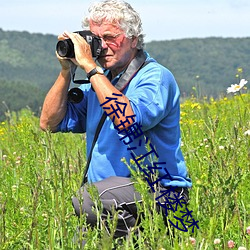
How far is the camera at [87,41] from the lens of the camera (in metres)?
3.35

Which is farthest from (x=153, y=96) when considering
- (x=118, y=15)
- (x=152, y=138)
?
(x=118, y=15)

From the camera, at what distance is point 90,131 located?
11.8 ft

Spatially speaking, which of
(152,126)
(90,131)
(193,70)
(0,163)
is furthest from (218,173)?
(193,70)

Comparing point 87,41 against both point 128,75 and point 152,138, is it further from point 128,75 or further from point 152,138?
point 152,138

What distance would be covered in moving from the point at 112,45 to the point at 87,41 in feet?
0.51

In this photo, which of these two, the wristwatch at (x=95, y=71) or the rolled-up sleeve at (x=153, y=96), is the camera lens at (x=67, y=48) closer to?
the wristwatch at (x=95, y=71)

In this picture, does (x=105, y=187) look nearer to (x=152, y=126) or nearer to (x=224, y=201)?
(x=152, y=126)

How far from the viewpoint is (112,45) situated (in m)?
3.44

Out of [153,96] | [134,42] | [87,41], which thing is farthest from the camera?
[134,42]

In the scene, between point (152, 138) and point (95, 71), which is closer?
point (95, 71)

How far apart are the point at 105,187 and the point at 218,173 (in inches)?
32.0

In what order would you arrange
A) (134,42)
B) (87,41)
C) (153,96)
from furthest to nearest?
(134,42) < (87,41) < (153,96)

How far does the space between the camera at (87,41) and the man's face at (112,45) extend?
5cm

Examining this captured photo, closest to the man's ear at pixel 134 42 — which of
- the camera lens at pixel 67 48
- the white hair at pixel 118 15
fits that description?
the white hair at pixel 118 15
